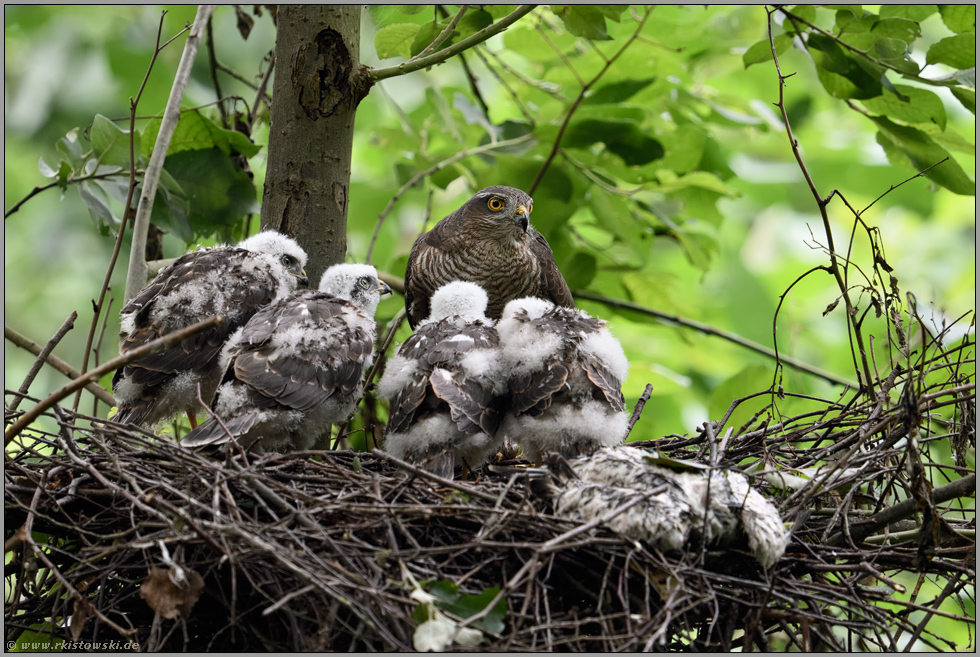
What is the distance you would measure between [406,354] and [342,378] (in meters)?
0.27

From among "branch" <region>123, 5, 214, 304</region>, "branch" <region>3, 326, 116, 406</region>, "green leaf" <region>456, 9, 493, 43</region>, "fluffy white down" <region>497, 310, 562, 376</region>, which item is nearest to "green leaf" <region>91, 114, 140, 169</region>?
"branch" <region>123, 5, 214, 304</region>

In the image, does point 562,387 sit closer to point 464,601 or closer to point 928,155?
point 464,601

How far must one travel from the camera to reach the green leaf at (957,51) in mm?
3406

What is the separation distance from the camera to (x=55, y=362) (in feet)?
12.1

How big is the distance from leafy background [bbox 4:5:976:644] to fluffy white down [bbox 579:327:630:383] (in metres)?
0.88

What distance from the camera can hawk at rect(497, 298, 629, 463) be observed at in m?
2.93

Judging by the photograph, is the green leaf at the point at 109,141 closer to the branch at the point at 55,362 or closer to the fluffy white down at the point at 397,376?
the branch at the point at 55,362

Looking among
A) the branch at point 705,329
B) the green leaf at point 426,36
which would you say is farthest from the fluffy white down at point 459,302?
the branch at point 705,329

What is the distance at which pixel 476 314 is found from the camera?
358cm

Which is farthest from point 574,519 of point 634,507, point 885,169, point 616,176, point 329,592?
point 885,169

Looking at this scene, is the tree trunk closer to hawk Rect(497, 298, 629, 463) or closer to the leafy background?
the leafy background

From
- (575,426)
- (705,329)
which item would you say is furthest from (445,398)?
(705,329)

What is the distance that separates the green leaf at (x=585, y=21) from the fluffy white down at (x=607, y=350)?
151 centimetres

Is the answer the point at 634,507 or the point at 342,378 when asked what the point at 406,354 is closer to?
the point at 342,378
